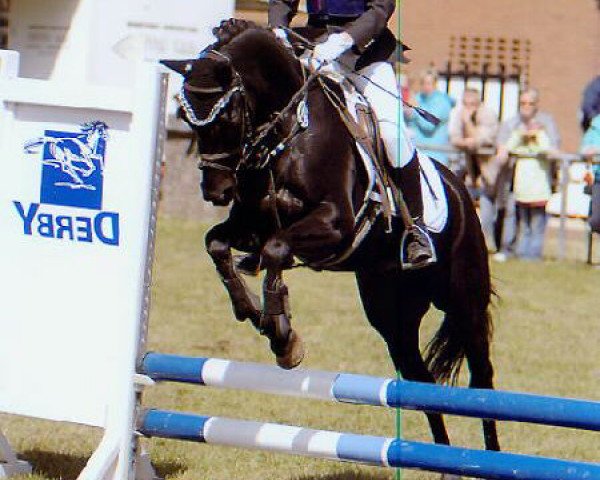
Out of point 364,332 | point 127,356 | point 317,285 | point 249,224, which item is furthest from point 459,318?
point 317,285

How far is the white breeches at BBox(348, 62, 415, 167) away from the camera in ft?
21.6

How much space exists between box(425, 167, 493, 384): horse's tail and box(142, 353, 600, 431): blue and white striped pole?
162 cm

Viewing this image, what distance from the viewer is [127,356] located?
5730mm

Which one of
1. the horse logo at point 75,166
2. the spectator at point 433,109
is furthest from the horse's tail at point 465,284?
the spectator at point 433,109

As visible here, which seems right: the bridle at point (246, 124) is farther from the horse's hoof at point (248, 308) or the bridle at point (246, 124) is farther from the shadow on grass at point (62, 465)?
the shadow on grass at point (62, 465)

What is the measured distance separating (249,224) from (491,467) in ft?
5.44

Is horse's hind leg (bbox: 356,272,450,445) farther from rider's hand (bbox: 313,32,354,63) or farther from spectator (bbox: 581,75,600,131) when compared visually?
spectator (bbox: 581,75,600,131)

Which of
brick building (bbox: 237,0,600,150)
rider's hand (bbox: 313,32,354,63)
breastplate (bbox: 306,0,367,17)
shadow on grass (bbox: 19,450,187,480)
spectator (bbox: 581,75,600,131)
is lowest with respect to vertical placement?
shadow on grass (bbox: 19,450,187,480)

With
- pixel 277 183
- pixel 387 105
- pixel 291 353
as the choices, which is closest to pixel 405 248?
pixel 387 105

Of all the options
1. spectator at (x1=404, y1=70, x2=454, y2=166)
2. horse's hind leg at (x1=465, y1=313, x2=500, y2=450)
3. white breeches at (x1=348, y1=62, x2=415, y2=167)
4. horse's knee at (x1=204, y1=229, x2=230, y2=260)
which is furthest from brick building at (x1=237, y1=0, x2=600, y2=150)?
horse's knee at (x1=204, y1=229, x2=230, y2=260)

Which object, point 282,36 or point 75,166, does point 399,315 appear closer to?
point 282,36

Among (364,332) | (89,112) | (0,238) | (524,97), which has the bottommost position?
(364,332)

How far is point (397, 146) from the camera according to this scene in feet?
21.6

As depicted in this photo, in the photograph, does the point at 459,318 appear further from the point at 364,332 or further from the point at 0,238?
the point at 364,332
